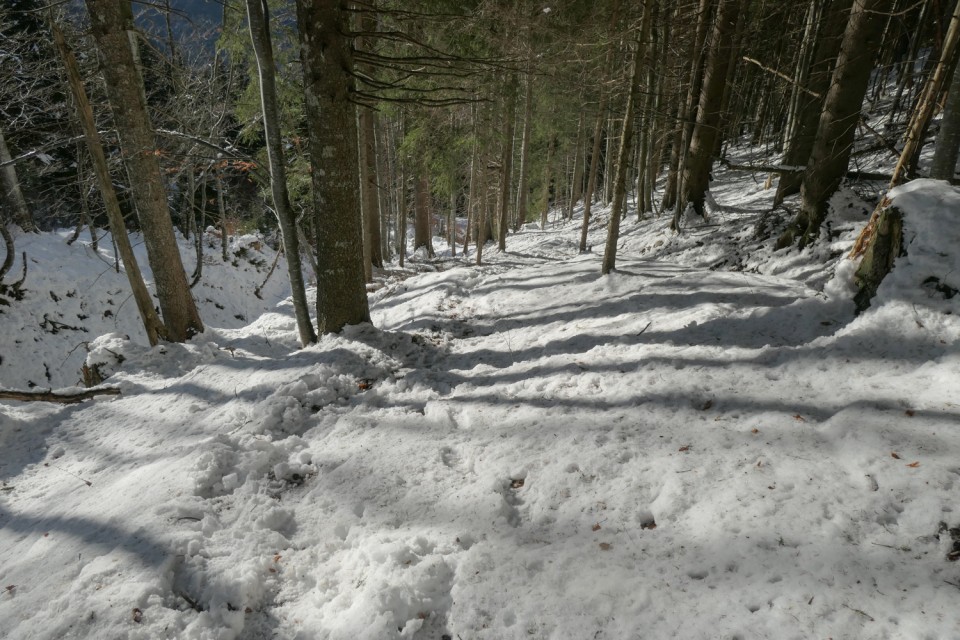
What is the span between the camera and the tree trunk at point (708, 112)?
8836mm

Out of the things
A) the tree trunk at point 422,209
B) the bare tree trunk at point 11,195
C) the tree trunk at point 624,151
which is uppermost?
the tree trunk at point 624,151

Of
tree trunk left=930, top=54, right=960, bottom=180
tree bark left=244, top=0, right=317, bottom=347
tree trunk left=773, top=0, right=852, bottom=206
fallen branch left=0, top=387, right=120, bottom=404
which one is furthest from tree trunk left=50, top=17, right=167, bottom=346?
tree trunk left=773, top=0, right=852, bottom=206

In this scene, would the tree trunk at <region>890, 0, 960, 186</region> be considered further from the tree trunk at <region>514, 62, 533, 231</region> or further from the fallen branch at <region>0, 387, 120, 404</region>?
the fallen branch at <region>0, 387, 120, 404</region>

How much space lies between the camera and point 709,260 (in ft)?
28.1

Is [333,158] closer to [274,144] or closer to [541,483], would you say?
[274,144]

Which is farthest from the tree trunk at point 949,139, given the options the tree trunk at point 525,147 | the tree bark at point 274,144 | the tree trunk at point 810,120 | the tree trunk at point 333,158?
the tree bark at point 274,144

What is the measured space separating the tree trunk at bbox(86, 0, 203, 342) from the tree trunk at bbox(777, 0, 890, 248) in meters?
9.84

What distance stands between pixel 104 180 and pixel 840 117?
11.0 metres

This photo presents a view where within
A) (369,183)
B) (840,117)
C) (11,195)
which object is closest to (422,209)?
(369,183)

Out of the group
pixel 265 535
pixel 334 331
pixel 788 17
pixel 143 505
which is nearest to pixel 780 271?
pixel 334 331

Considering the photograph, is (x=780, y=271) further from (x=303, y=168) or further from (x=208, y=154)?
(x=208, y=154)

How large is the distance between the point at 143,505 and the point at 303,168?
942 centimetres

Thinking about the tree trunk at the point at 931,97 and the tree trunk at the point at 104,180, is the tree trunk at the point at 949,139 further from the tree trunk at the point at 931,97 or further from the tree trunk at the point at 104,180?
the tree trunk at the point at 104,180

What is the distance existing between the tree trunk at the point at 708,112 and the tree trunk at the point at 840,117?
7.70 ft
